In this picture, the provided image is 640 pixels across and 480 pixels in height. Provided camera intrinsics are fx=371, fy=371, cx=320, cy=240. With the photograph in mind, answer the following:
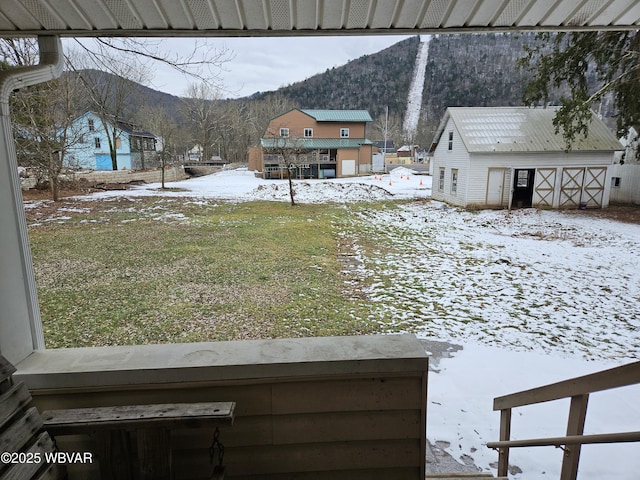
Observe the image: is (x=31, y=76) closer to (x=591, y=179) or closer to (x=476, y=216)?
(x=476, y=216)

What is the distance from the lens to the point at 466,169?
693 inches

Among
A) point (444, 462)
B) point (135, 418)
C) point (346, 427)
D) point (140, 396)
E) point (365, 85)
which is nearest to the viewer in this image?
point (135, 418)

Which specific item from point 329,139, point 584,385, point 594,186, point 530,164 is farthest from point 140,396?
point 329,139

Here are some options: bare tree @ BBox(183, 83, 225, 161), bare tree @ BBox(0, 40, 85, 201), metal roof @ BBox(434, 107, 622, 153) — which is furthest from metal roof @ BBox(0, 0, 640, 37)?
bare tree @ BBox(183, 83, 225, 161)


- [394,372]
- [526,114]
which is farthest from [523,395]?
[526,114]

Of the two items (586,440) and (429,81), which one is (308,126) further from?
(429,81)

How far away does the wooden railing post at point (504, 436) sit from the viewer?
2.54 metres

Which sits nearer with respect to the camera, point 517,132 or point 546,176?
point 546,176

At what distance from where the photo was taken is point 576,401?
1.80m

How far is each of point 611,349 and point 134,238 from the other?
11181mm

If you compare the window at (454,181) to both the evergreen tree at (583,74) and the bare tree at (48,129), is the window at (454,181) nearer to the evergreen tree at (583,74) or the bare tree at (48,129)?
the evergreen tree at (583,74)

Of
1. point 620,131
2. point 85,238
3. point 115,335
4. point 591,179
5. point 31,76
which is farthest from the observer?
point 591,179

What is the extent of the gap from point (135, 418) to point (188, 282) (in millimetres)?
5945

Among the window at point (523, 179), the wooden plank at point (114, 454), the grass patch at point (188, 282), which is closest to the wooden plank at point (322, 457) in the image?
the wooden plank at point (114, 454)
